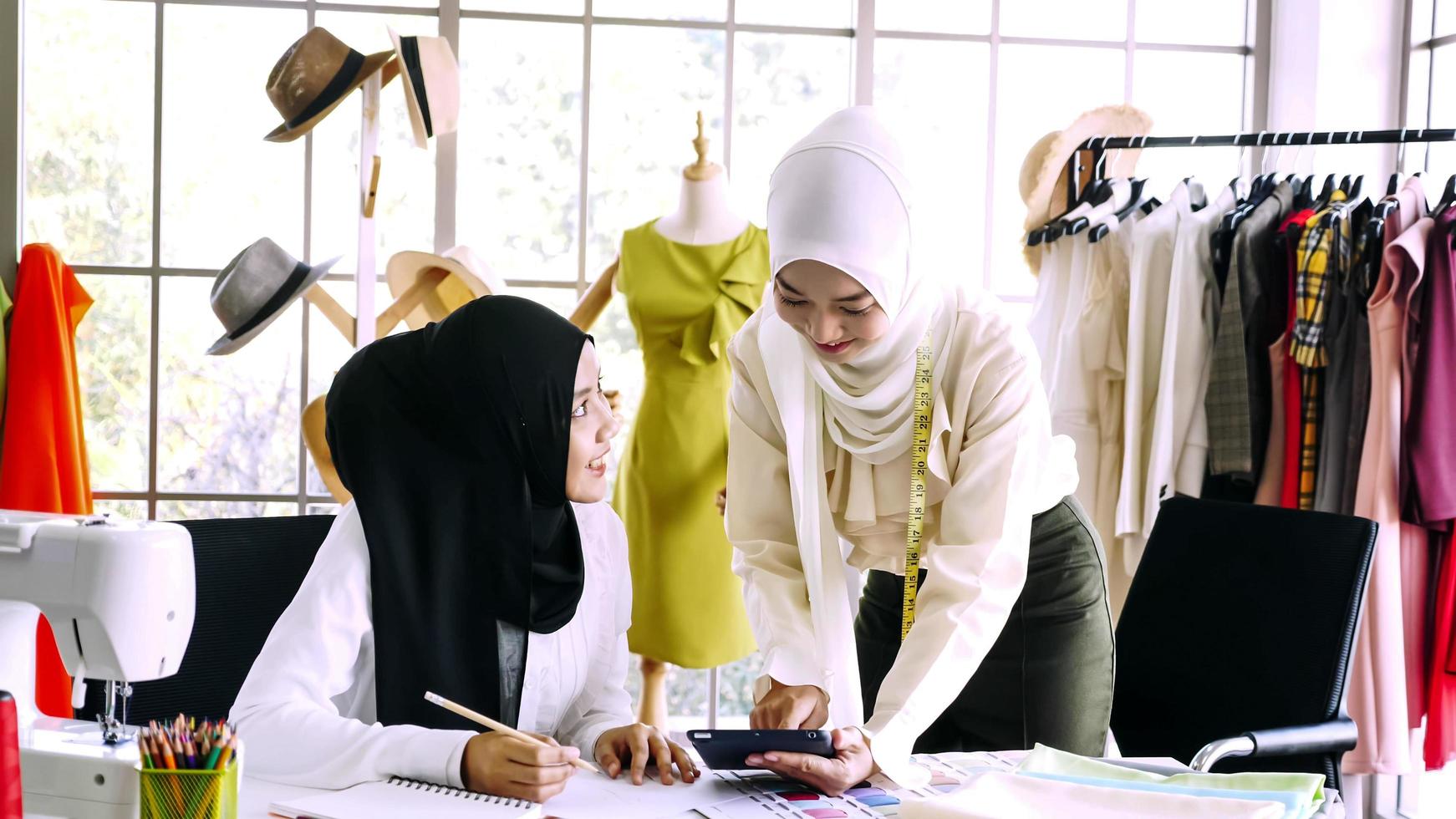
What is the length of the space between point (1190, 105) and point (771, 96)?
4.34ft

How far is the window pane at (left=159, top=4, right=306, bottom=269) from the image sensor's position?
3.36 m

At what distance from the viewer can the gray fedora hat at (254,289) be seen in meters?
2.73

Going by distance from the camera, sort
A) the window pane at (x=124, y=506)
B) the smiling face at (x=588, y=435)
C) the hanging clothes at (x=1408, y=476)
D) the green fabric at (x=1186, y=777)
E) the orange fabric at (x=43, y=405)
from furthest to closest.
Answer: the window pane at (x=124, y=506), the orange fabric at (x=43, y=405), the hanging clothes at (x=1408, y=476), the smiling face at (x=588, y=435), the green fabric at (x=1186, y=777)

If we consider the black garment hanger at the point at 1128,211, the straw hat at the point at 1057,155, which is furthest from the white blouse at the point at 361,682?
the straw hat at the point at 1057,155

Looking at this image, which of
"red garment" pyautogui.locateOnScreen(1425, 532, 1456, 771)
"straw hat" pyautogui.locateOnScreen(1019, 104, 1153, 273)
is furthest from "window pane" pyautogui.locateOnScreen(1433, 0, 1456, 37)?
"red garment" pyautogui.locateOnScreen(1425, 532, 1456, 771)

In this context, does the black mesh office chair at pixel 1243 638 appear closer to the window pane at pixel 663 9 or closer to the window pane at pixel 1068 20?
the window pane at pixel 1068 20

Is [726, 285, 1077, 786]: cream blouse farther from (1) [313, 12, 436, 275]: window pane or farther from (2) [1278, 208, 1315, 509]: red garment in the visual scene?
(1) [313, 12, 436, 275]: window pane

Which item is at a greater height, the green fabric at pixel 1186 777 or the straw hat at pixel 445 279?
the straw hat at pixel 445 279

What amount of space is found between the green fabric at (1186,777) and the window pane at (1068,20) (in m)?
2.79

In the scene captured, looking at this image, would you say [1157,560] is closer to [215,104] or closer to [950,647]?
[950,647]

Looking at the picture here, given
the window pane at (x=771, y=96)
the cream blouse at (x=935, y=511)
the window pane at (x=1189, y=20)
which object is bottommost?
the cream blouse at (x=935, y=511)

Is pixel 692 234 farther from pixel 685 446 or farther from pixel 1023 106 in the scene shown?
pixel 1023 106

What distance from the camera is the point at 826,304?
5.42 ft

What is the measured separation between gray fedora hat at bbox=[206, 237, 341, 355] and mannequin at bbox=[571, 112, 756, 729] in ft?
2.31
